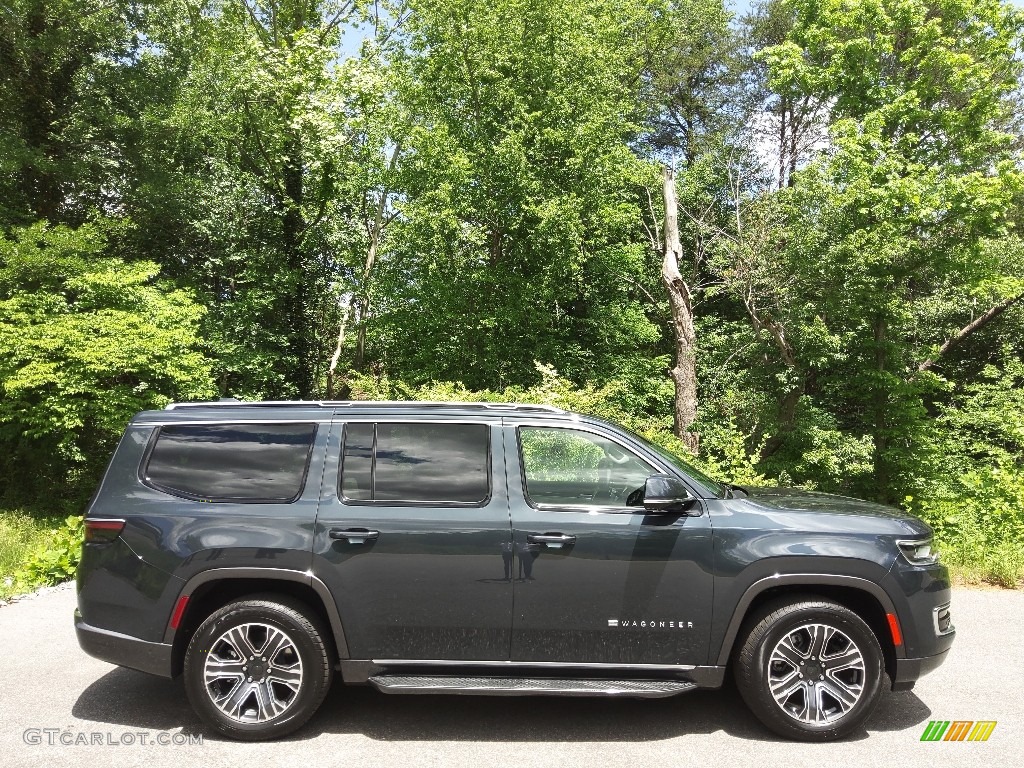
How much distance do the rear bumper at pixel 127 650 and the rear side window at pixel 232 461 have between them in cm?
85

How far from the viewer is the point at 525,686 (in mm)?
3990

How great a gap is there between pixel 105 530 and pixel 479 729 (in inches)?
97.3

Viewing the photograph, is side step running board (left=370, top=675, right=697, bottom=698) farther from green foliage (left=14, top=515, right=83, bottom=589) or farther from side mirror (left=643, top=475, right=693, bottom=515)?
green foliage (left=14, top=515, right=83, bottom=589)

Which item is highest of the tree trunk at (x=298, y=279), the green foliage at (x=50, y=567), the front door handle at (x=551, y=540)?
the tree trunk at (x=298, y=279)

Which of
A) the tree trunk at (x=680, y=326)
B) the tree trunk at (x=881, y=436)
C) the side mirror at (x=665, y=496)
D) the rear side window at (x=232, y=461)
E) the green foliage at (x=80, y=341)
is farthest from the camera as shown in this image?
the tree trunk at (x=680, y=326)

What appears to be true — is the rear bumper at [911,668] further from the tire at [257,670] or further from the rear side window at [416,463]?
the tire at [257,670]

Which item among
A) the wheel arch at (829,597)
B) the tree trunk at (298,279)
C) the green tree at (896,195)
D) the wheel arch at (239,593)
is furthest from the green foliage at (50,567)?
the green tree at (896,195)

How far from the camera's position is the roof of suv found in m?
4.45

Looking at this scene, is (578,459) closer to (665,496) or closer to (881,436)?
(665,496)

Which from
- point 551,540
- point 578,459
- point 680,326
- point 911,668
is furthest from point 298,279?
point 911,668

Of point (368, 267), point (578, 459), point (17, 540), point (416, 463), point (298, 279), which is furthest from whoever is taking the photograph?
point (368, 267)

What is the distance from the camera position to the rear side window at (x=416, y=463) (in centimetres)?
424

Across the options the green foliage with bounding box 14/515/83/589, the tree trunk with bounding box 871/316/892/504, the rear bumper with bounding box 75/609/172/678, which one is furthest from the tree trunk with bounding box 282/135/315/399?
the rear bumper with bounding box 75/609/172/678

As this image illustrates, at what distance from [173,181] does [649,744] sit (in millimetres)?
18304
